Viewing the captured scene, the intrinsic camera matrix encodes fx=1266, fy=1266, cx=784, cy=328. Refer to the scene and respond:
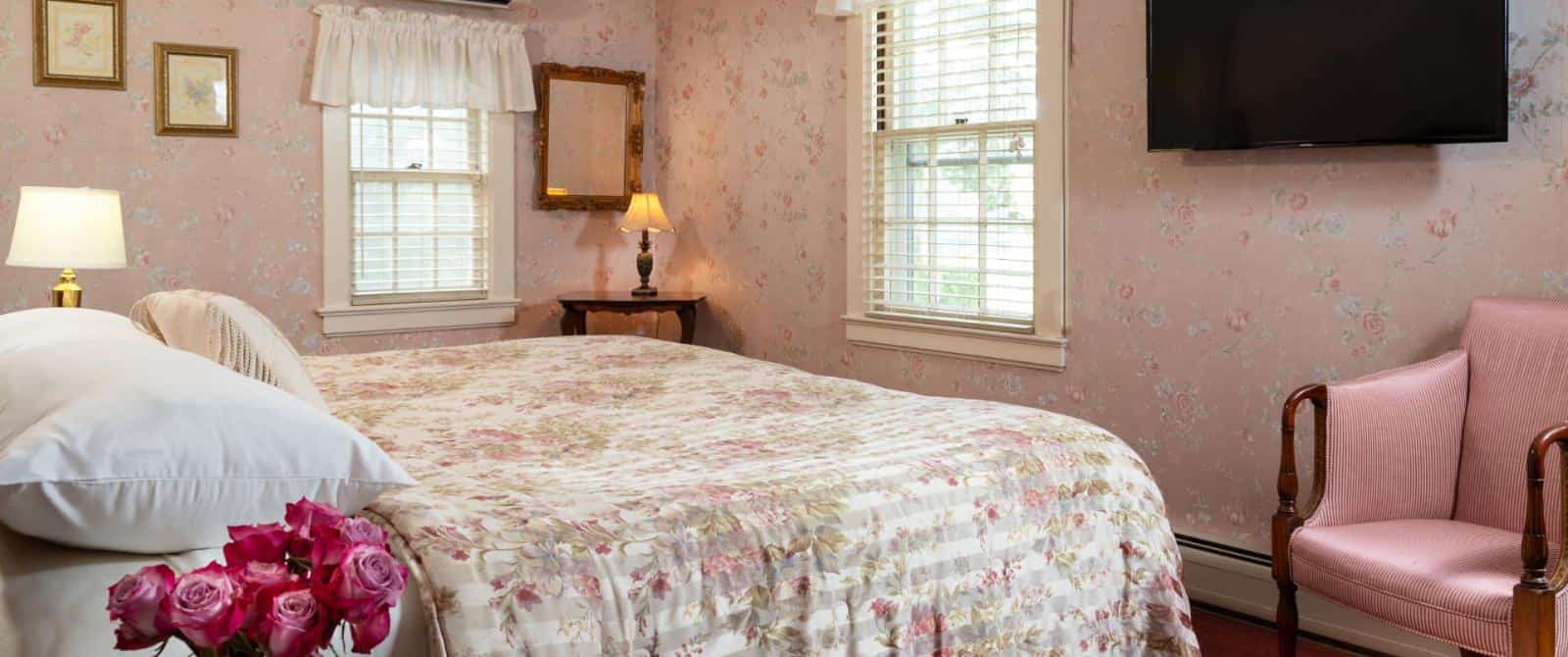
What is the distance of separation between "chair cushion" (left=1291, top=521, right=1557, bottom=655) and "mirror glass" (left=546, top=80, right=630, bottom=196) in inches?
149

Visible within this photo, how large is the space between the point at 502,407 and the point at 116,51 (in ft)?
9.32

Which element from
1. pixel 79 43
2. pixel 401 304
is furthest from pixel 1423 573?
pixel 79 43

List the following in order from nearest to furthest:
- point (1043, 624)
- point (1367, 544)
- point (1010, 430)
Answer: point (1043, 624)
point (1010, 430)
point (1367, 544)

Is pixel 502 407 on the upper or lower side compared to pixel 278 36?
lower

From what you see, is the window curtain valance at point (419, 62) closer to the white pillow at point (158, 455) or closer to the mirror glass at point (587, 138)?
the mirror glass at point (587, 138)

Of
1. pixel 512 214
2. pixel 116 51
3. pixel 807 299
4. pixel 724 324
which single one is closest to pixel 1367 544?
pixel 807 299

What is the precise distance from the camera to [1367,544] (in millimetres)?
2672

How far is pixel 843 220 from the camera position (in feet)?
16.5

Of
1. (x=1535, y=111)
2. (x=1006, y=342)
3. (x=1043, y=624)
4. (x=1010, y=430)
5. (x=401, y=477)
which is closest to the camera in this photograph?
(x=401, y=477)

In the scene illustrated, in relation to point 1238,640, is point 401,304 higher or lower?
higher

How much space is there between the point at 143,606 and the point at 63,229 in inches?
124

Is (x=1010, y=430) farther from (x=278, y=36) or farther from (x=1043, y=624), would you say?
(x=278, y=36)

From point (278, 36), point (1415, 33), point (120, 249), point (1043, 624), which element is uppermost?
point (278, 36)

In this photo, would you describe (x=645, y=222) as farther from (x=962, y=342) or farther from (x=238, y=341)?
(x=238, y=341)
